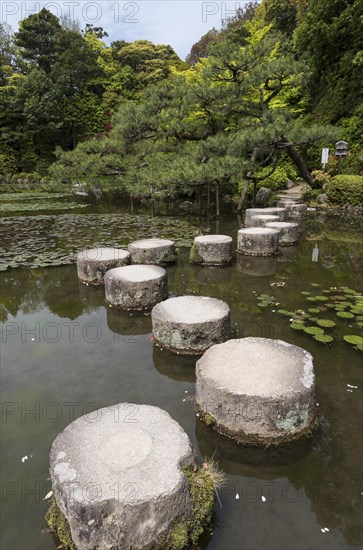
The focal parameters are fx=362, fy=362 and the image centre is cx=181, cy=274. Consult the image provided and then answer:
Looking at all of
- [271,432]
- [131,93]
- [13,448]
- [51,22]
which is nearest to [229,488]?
[271,432]

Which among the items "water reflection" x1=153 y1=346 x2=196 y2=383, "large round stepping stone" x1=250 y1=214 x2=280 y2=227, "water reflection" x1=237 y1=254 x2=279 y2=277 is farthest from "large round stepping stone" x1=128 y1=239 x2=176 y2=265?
"large round stepping stone" x1=250 y1=214 x2=280 y2=227

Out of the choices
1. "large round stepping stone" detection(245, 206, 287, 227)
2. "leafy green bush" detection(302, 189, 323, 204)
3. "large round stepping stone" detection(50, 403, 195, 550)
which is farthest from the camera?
"leafy green bush" detection(302, 189, 323, 204)

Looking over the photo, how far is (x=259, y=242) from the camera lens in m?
8.93

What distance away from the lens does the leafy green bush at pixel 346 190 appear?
14617 mm

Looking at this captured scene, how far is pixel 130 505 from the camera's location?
82.4 inches

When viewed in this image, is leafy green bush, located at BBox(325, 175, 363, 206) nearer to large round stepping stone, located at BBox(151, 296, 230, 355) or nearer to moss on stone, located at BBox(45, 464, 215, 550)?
large round stepping stone, located at BBox(151, 296, 230, 355)

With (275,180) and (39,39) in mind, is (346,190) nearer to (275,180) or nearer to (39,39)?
(275,180)

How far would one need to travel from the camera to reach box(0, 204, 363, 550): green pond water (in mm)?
2543

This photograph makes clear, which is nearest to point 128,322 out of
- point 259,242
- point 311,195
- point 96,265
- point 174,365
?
point 174,365

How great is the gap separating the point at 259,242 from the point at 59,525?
7535 millimetres

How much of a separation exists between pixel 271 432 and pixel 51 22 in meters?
45.6

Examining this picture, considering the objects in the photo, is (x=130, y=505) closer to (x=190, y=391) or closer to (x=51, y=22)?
(x=190, y=391)

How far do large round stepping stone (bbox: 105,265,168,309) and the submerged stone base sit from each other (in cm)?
314

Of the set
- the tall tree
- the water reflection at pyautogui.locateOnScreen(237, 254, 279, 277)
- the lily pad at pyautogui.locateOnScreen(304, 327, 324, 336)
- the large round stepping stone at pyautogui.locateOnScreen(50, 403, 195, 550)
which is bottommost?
the water reflection at pyautogui.locateOnScreen(237, 254, 279, 277)
